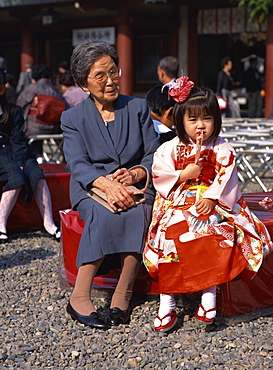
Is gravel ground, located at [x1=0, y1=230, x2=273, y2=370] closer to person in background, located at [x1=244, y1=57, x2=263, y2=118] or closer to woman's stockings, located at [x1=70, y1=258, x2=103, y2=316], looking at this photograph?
woman's stockings, located at [x1=70, y1=258, x2=103, y2=316]

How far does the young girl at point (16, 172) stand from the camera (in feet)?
14.7

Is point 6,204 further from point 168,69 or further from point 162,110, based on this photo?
point 168,69

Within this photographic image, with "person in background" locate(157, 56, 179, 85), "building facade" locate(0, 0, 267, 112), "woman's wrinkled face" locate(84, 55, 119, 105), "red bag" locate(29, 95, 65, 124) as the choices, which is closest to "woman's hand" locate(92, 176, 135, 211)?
"woman's wrinkled face" locate(84, 55, 119, 105)

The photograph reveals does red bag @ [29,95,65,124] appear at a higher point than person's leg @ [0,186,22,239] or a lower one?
higher

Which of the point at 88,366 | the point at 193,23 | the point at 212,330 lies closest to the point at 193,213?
the point at 212,330

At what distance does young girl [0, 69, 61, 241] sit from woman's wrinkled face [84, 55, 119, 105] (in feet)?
5.16

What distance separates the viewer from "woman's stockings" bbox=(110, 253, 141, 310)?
2.89 metres

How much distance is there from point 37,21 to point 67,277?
12.3m

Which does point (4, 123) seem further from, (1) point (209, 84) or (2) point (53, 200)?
(1) point (209, 84)

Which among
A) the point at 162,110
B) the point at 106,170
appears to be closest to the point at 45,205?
the point at 162,110

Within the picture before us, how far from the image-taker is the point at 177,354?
2.55m

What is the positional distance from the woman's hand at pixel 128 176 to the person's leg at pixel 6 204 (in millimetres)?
1715

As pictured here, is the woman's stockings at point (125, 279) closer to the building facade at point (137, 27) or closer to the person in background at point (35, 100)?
the person in background at point (35, 100)

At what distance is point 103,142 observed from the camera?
3.07 metres
